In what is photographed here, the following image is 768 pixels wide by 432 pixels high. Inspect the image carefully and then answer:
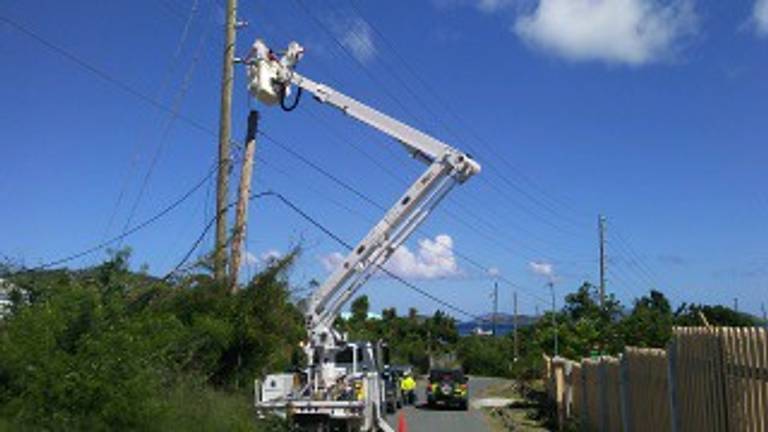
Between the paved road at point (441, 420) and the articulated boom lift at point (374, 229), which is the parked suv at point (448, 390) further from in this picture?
the articulated boom lift at point (374, 229)

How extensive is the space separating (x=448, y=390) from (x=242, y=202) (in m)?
21.1

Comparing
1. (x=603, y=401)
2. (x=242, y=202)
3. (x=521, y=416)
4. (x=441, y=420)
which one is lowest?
(x=441, y=420)

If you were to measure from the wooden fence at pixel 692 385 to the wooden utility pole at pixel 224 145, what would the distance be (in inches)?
331

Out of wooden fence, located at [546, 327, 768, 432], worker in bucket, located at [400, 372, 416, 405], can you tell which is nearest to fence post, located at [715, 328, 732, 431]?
wooden fence, located at [546, 327, 768, 432]

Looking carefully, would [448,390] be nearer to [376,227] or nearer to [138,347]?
[376,227]

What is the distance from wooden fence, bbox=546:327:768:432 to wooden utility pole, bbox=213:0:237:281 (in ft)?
27.6

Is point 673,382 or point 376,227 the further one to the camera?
point 376,227

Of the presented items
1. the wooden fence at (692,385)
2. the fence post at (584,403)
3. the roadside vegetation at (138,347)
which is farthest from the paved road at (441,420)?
the wooden fence at (692,385)

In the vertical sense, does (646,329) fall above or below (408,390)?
above

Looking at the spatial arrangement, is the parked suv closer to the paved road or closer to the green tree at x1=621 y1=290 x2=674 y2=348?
the paved road

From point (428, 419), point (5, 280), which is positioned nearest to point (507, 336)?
point (428, 419)

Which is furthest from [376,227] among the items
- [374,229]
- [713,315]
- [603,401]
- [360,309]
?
[360,309]

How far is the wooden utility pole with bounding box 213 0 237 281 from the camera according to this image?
2122 cm

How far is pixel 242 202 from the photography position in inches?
885
